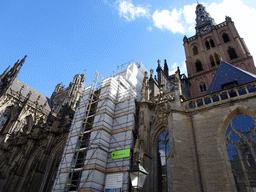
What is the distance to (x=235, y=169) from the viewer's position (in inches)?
289

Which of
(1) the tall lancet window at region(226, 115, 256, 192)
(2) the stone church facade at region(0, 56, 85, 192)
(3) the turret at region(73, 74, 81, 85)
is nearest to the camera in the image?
(1) the tall lancet window at region(226, 115, 256, 192)

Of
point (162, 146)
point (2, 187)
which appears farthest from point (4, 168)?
point (162, 146)

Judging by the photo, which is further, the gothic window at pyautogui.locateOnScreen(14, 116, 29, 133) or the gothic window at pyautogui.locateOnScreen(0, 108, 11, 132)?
the gothic window at pyautogui.locateOnScreen(0, 108, 11, 132)

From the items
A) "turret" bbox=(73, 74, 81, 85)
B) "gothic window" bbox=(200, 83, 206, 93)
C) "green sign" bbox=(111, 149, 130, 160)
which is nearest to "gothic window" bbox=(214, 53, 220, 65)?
"gothic window" bbox=(200, 83, 206, 93)

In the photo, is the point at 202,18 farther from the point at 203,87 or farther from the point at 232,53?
the point at 203,87

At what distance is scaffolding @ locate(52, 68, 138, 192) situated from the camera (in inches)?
441

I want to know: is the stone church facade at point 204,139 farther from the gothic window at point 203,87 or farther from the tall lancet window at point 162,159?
the gothic window at point 203,87

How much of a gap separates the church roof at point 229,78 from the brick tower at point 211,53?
911 centimetres

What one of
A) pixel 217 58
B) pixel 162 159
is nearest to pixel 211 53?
pixel 217 58

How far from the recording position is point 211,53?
82.9ft

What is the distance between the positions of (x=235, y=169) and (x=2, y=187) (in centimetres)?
1820

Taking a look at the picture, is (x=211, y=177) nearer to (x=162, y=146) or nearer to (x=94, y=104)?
(x=162, y=146)

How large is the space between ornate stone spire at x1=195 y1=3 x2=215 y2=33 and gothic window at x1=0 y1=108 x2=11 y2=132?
34571 millimetres

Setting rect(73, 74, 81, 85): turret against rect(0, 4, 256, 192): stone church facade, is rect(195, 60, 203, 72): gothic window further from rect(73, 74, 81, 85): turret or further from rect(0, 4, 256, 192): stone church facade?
rect(73, 74, 81, 85): turret
